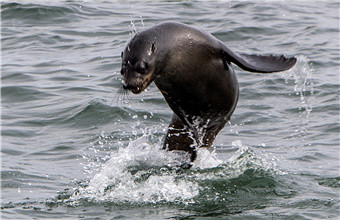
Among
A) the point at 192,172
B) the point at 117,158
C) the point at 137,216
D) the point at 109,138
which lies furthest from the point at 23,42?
the point at 137,216

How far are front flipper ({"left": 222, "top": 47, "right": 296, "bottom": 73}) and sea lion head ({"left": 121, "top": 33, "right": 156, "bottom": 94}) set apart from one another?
3.01 feet

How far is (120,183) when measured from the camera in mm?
7684

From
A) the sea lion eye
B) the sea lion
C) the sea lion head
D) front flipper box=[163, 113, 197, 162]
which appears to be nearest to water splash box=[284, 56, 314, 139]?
front flipper box=[163, 113, 197, 162]

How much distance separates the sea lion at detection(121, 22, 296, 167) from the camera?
6.33m

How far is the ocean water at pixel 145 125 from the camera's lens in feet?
23.6

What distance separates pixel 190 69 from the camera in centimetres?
682

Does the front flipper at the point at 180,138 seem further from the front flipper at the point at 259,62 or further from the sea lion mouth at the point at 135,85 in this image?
the sea lion mouth at the point at 135,85

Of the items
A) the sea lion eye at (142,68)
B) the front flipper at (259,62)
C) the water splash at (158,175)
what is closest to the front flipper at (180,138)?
the water splash at (158,175)

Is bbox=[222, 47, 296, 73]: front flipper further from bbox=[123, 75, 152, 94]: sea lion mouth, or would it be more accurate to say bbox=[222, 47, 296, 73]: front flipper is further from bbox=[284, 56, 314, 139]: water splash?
bbox=[284, 56, 314, 139]: water splash

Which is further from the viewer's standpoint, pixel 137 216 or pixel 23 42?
pixel 23 42

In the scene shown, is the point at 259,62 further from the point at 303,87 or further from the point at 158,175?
the point at 303,87

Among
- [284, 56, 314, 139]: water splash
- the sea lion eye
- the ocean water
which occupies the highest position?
the sea lion eye

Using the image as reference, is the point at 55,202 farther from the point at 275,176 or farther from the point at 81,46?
the point at 81,46

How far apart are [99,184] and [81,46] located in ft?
25.4
